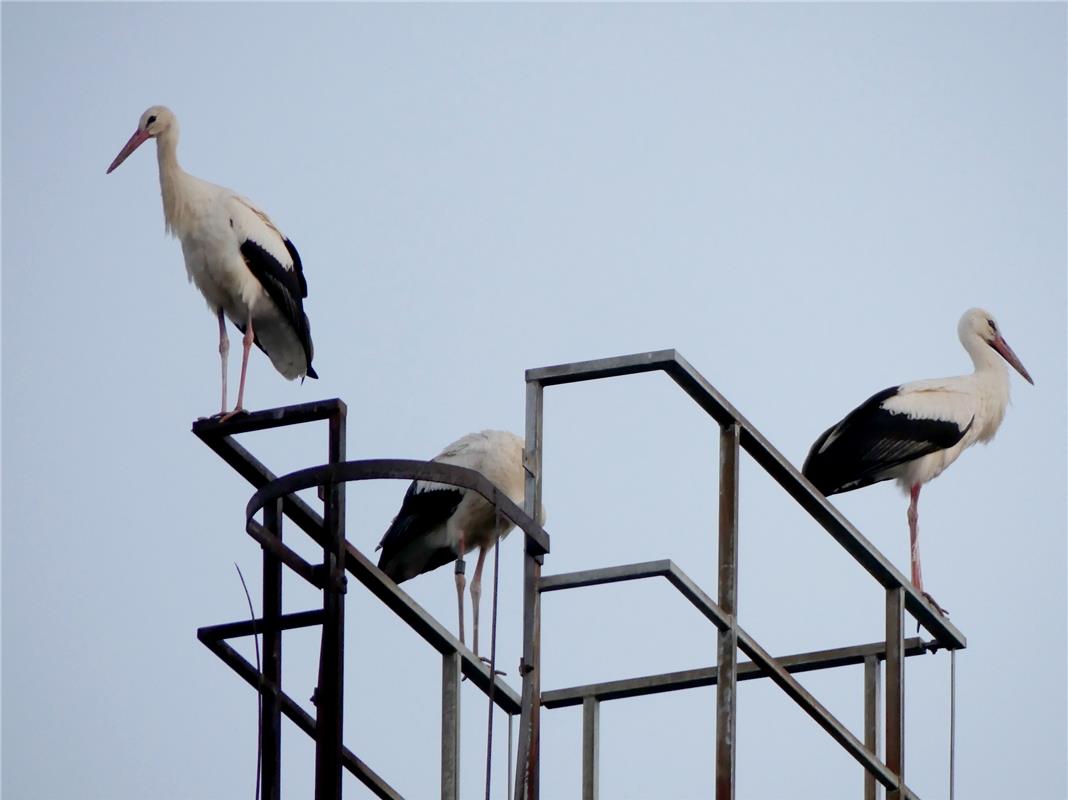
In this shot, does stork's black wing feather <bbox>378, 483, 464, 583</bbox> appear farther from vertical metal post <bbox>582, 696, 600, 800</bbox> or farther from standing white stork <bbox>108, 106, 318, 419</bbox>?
vertical metal post <bbox>582, 696, 600, 800</bbox>

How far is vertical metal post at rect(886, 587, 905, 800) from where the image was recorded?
34.7 ft

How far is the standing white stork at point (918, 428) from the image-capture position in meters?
17.0

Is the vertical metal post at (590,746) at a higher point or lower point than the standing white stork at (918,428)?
lower

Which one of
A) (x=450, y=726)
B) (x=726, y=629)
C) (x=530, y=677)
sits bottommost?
(x=450, y=726)

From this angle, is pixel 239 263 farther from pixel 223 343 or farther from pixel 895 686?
pixel 895 686

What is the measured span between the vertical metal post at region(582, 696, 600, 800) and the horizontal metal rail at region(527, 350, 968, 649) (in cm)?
148

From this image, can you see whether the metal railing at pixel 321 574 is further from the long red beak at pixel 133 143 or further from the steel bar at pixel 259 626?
the long red beak at pixel 133 143

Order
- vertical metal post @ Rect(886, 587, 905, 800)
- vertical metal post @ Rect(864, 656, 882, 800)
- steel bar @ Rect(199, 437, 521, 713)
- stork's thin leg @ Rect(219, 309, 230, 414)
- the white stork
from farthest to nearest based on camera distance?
the white stork
stork's thin leg @ Rect(219, 309, 230, 414)
vertical metal post @ Rect(864, 656, 882, 800)
vertical metal post @ Rect(886, 587, 905, 800)
steel bar @ Rect(199, 437, 521, 713)

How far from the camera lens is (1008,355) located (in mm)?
19172

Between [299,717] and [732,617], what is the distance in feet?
6.47

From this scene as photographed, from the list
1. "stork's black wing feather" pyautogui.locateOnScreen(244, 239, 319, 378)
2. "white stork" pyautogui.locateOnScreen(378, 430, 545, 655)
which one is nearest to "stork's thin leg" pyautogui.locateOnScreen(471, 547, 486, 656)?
"white stork" pyautogui.locateOnScreen(378, 430, 545, 655)

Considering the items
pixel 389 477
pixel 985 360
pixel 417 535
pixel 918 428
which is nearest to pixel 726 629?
pixel 389 477

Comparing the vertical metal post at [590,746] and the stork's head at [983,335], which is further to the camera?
the stork's head at [983,335]

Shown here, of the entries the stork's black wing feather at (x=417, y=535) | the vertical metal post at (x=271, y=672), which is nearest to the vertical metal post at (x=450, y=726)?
the vertical metal post at (x=271, y=672)
